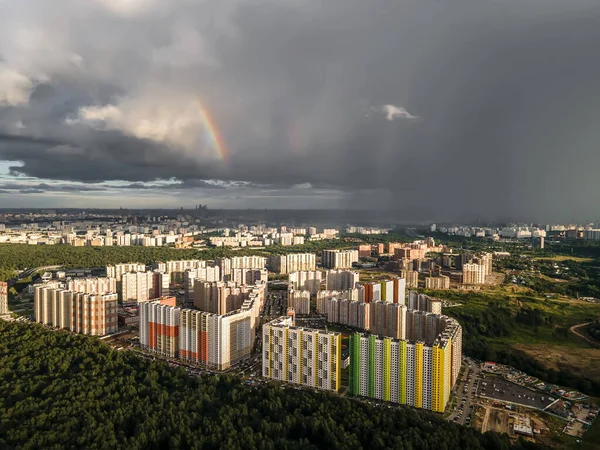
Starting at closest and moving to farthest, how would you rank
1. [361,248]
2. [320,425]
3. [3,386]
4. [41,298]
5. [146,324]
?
Result: [320,425], [3,386], [146,324], [41,298], [361,248]

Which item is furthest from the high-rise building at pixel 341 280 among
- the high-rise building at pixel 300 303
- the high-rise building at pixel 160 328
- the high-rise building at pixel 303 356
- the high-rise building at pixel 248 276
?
the high-rise building at pixel 303 356

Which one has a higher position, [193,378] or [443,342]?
[443,342]

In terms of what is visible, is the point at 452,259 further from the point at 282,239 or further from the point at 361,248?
the point at 282,239

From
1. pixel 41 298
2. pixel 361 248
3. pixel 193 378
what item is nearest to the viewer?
pixel 193 378

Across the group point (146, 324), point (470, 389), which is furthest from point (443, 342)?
point (146, 324)

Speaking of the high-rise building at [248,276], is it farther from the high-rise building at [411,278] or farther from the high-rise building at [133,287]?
the high-rise building at [411,278]

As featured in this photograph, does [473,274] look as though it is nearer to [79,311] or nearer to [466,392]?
[466,392]
